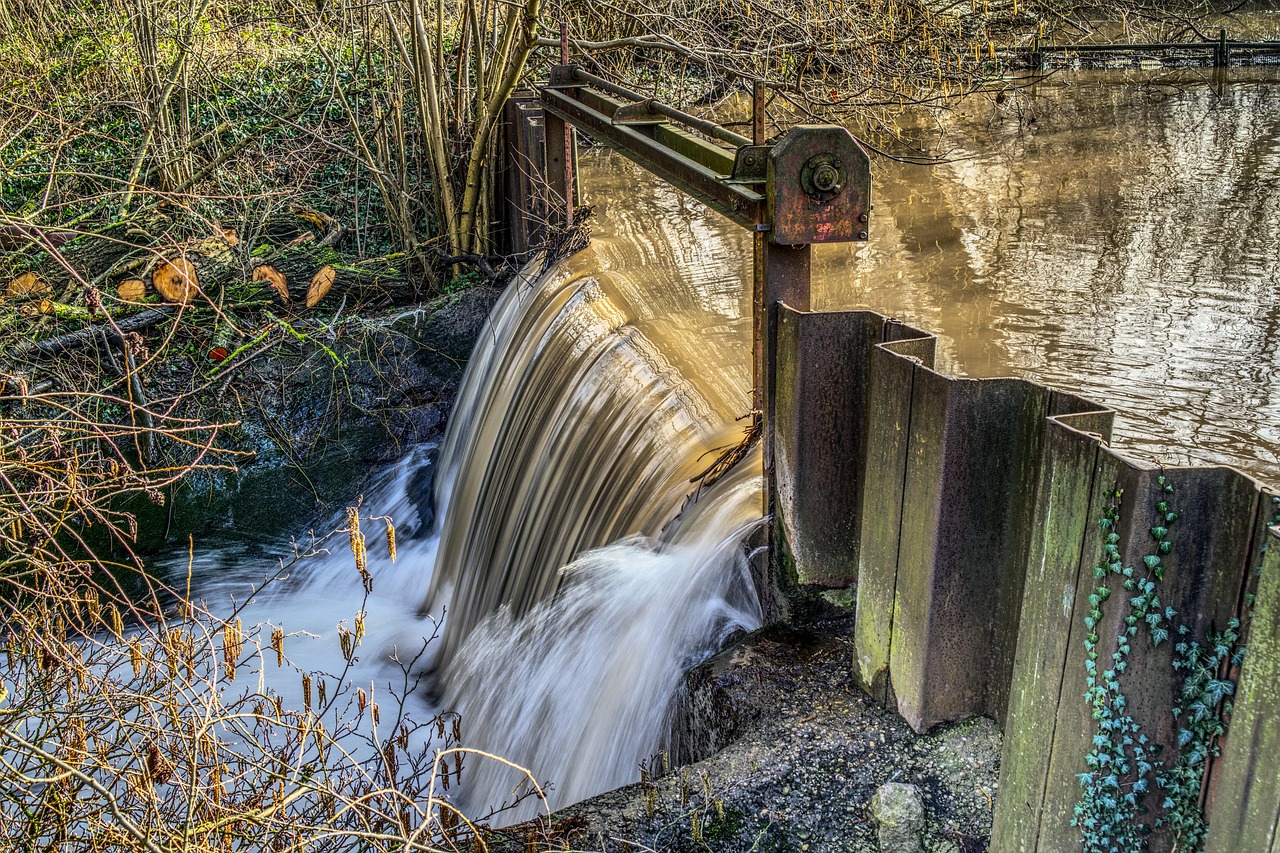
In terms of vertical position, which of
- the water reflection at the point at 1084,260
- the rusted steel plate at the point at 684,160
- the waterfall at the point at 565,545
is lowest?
the waterfall at the point at 565,545

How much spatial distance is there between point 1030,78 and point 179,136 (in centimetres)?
1050

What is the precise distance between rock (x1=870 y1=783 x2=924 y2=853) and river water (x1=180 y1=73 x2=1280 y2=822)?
1251 millimetres

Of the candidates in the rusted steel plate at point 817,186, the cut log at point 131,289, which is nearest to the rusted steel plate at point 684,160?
the rusted steel plate at point 817,186

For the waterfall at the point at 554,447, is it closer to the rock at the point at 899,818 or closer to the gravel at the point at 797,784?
the gravel at the point at 797,784

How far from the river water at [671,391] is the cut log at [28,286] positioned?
268 centimetres

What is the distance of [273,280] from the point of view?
1009 cm

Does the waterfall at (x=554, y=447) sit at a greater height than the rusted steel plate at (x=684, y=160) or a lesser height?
lesser

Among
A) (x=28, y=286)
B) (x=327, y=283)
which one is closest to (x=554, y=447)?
(x=327, y=283)

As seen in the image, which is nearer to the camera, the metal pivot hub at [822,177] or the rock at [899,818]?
the rock at [899,818]

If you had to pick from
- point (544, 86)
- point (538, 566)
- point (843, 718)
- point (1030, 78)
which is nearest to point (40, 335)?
point (544, 86)

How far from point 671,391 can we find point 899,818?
10.2 feet

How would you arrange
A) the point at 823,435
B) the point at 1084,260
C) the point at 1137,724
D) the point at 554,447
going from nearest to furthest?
the point at 1137,724 → the point at 823,435 → the point at 554,447 → the point at 1084,260

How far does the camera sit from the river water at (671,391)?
4797 millimetres

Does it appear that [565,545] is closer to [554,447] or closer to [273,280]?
[554,447]
